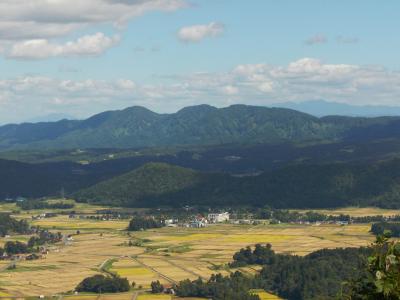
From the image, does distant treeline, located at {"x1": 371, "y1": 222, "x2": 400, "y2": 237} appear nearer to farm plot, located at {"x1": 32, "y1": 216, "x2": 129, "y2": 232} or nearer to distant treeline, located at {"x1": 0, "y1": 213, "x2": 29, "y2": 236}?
farm plot, located at {"x1": 32, "y1": 216, "x2": 129, "y2": 232}

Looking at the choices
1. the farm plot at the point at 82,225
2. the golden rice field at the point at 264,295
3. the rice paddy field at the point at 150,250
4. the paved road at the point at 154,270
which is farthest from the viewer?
the farm plot at the point at 82,225

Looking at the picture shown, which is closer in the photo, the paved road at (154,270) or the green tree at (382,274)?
the green tree at (382,274)

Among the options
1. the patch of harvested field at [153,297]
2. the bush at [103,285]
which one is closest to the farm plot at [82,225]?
the bush at [103,285]

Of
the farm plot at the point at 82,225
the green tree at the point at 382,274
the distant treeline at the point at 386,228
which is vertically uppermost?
the green tree at the point at 382,274

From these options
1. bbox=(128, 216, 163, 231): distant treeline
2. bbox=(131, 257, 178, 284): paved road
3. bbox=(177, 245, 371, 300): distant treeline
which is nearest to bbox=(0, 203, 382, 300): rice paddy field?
bbox=(131, 257, 178, 284): paved road

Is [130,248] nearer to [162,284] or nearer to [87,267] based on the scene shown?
[87,267]

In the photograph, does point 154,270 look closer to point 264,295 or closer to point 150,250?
point 150,250

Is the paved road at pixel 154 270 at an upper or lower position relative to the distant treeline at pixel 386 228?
lower

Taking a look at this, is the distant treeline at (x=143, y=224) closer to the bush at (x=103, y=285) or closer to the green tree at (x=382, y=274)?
the bush at (x=103, y=285)
